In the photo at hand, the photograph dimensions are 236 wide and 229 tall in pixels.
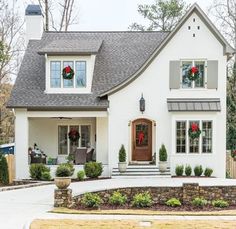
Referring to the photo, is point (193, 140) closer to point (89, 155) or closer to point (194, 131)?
point (194, 131)

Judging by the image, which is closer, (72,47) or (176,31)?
(176,31)

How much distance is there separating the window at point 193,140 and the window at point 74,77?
Answer: 512cm

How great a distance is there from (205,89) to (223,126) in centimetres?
191

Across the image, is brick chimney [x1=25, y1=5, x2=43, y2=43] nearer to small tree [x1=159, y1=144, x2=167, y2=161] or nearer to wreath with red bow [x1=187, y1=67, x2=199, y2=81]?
wreath with red bow [x1=187, y1=67, x2=199, y2=81]

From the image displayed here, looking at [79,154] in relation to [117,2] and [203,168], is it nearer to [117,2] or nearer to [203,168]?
[203,168]

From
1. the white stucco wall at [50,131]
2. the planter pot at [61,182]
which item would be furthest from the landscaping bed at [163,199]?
the white stucco wall at [50,131]

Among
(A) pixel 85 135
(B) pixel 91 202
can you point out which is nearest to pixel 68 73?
(A) pixel 85 135

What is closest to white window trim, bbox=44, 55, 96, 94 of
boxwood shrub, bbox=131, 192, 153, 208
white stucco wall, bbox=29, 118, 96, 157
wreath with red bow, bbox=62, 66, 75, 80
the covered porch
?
wreath with red bow, bbox=62, 66, 75, 80

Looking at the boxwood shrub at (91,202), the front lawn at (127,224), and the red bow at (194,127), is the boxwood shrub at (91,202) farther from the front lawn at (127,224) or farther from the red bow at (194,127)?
the red bow at (194,127)

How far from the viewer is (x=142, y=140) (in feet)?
78.7

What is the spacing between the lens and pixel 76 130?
82.3 feet

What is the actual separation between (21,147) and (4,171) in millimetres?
1606

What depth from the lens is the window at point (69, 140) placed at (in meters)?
25.2

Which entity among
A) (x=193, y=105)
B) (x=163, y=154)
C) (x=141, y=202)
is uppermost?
(x=193, y=105)
